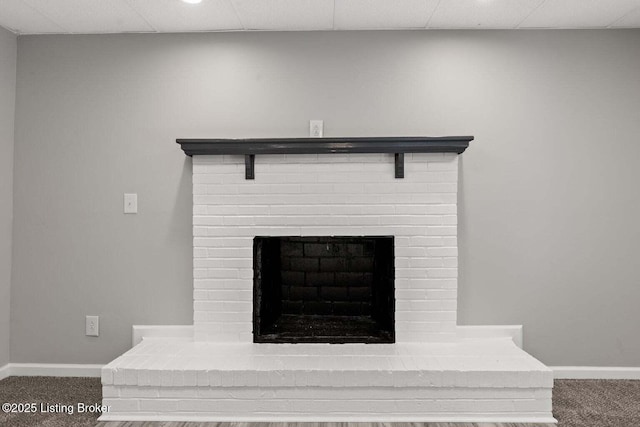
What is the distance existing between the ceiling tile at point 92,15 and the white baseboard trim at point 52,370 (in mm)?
2128

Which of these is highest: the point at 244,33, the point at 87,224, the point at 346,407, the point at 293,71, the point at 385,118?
the point at 244,33

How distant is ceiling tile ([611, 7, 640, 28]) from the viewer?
2.75 metres

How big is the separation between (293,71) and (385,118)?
0.65m

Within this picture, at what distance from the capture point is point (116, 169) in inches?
119

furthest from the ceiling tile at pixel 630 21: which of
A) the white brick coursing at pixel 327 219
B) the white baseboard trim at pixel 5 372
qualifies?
the white baseboard trim at pixel 5 372

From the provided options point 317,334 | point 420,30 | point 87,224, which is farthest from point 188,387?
point 420,30

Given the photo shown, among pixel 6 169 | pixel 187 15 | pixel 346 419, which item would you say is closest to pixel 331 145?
pixel 187 15

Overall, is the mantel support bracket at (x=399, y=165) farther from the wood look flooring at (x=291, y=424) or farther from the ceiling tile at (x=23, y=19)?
the ceiling tile at (x=23, y=19)

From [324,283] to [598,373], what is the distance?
5.90 feet

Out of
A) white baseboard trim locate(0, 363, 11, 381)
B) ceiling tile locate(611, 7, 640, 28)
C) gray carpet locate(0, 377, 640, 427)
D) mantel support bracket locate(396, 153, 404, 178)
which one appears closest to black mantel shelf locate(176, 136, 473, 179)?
mantel support bracket locate(396, 153, 404, 178)

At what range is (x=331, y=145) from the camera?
2840mm

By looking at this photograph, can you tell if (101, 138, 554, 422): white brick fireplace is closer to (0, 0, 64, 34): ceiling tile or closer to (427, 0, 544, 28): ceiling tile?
(427, 0, 544, 28): ceiling tile

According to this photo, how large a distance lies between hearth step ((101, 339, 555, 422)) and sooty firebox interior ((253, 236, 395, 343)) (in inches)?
22.3

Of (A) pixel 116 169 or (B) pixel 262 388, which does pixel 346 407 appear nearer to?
(B) pixel 262 388
